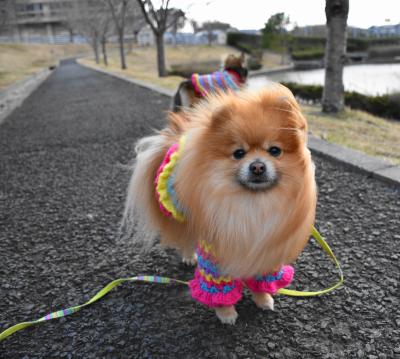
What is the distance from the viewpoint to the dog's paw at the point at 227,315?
6.50 feet

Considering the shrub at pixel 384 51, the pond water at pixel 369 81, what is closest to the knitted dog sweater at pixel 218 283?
the pond water at pixel 369 81

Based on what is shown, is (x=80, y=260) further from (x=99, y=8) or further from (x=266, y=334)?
(x=99, y=8)

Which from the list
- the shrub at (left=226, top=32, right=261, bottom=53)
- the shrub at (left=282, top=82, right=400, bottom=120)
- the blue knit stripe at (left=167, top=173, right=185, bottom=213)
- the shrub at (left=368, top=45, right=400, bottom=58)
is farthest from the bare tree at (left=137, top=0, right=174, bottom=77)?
the shrub at (left=226, top=32, right=261, bottom=53)

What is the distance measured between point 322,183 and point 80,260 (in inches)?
91.8

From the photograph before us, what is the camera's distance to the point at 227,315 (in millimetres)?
1984

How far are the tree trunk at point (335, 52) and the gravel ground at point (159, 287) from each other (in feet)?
10.0

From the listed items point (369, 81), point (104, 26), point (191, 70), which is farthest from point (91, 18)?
point (369, 81)

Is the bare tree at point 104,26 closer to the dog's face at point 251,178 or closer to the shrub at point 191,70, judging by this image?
the shrub at point 191,70

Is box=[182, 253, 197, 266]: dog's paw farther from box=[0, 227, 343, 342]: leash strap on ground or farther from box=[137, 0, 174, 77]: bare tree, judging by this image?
box=[137, 0, 174, 77]: bare tree

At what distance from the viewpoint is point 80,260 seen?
270cm

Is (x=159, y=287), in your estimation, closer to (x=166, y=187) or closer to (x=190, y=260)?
(x=190, y=260)

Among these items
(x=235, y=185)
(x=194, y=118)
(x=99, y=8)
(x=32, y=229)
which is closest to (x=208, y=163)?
(x=235, y=185)

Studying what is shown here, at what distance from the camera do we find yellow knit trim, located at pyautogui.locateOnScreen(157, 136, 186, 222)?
6.28 ft

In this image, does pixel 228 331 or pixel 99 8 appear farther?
pixel 99 8
